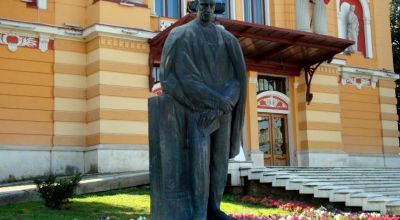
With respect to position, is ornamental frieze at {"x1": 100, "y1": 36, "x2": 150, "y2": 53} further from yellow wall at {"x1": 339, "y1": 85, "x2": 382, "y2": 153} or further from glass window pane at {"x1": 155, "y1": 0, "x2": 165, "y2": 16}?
yellow wall at {"x1": 339, "y1": 85, "x2": 382, "y2": 153}

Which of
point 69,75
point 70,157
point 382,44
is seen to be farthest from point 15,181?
point 382,44

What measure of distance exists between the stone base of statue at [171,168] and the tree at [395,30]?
96.3 feet

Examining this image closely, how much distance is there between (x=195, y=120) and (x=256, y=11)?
1878 cm

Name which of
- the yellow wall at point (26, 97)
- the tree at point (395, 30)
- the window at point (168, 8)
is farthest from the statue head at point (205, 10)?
the tree at point (395, 30)

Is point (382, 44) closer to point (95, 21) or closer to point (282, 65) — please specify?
point (282, 65)

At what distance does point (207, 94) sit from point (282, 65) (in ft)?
58.3

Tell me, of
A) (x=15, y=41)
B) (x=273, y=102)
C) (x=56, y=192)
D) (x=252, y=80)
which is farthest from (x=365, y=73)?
(x=56, y=192)

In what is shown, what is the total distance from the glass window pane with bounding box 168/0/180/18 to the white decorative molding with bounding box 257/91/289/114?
14.5 feet

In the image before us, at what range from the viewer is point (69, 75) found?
19.6 metres

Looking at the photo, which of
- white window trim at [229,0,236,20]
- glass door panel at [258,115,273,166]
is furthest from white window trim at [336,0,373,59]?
white window trim at [229,0,236,20]

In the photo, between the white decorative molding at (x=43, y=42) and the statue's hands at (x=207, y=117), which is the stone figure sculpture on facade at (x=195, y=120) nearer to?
the statue's hands at (x=207, y=117)

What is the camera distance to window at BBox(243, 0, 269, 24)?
23844 mm

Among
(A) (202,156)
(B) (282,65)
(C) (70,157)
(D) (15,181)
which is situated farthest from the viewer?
(B) (282,65)

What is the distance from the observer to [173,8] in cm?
2206
